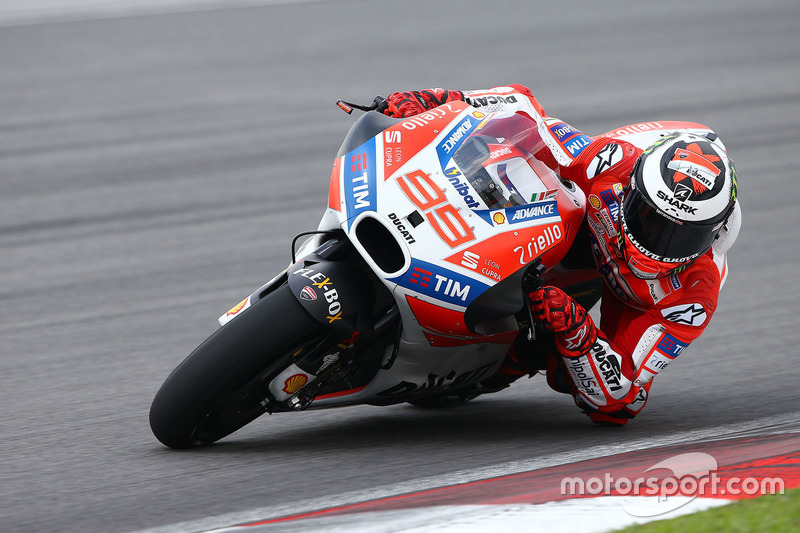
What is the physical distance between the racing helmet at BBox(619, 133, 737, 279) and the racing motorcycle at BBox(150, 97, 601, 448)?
27 cm

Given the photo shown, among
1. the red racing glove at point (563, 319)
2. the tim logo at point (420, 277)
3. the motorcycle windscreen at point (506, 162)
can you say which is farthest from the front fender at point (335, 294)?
the red racing glove at point (563, 319)

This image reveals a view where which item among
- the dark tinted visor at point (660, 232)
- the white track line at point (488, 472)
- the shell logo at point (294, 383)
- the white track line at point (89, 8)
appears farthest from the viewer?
the white track line at point (89, 8)

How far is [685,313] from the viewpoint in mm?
4520

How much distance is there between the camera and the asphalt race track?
4.24 meters

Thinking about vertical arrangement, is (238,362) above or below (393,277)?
below

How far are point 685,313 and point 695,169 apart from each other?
2.23 feet

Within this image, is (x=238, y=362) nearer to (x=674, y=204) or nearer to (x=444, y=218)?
(x=444, y=218)

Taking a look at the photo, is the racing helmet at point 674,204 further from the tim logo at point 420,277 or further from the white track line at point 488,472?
the tim logo at point 420,277

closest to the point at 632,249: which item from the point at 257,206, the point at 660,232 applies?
the point at 660,232

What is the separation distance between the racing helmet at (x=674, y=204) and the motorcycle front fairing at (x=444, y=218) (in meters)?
0.26

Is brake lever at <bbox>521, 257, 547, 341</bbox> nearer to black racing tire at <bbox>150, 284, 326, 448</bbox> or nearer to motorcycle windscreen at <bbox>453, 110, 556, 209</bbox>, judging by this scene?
motorcycle windscreen at <bbox>453, 110, 556, 209</bbox>

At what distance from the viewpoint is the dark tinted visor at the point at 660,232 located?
4145 millimetres

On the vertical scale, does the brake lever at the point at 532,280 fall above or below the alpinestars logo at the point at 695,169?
below

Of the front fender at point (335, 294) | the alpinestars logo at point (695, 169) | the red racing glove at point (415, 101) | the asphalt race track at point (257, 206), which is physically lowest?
the asphalt race track at point (257, 206)
